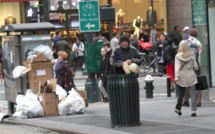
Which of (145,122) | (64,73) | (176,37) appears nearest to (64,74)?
(64,73)

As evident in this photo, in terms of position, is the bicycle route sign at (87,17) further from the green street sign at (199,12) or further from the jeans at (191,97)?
the jeans at (191,97)

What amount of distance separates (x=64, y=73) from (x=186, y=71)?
4.17 m

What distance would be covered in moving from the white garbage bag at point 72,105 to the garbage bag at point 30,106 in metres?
0.50

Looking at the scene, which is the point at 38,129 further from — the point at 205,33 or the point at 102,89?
the point at 205,33

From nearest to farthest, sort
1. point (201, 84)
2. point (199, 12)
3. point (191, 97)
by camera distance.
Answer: point (191, 97)
point (201, 84)
point (199, 12)

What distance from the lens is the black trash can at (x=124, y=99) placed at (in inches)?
516

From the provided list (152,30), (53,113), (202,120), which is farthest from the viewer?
(152,30)

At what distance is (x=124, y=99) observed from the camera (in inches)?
516

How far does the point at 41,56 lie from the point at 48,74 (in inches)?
19.9

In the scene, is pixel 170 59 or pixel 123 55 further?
pixel 170 59

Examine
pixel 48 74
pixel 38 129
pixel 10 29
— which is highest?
pixel 10 29

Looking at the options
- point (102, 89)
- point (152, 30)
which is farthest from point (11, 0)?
point (102, 89)

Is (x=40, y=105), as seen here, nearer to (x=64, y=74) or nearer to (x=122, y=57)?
(x=64, y=74)

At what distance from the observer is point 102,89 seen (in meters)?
19.0
